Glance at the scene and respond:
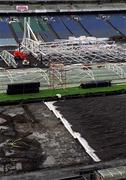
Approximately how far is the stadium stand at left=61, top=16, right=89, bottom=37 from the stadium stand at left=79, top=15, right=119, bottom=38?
30.8 inches

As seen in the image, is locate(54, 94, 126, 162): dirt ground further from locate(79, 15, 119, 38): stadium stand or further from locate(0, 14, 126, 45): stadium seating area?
locate(79, 15, 119, 38): stadium stand

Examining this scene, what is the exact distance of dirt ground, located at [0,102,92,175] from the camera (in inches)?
834

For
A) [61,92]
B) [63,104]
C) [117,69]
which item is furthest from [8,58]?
[63,104]

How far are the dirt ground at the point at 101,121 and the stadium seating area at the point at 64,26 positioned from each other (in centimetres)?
2307

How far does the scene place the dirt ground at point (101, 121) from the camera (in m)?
22.8

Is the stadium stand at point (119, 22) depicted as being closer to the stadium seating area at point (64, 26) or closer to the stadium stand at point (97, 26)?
the stadium seating area at point (64, 26)

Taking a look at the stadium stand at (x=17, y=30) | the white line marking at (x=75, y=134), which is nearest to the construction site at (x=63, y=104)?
the white line marking at (x=75, y=134)

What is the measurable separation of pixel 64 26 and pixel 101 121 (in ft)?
106

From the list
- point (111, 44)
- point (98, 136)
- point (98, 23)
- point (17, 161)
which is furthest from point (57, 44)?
point (17, 161)

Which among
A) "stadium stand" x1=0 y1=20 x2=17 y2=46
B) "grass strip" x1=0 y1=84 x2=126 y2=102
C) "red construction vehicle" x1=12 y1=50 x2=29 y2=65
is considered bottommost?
"grass strip" x1=0 y1=84 x2=126 y2=102

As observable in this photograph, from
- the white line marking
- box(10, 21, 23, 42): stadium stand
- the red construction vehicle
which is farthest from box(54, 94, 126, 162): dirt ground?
box(10, 21, 23, 42): stadium stand

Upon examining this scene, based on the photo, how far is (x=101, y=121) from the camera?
26.1 meters

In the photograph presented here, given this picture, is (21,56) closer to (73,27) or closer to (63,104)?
(73,27)

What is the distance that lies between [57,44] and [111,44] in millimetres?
6762
